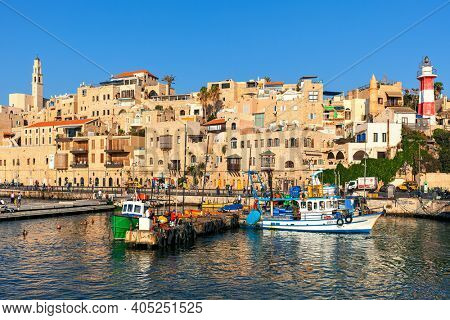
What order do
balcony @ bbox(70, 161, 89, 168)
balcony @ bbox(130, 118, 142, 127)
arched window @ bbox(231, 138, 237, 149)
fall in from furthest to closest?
1. balcony @ bbox(130, 118, 142, 127)
2. balcony @ bbox(70, 161, 89, 168)
3. arched window @ bbox(231, 138, 237, 149)

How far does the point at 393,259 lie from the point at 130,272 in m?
16.3

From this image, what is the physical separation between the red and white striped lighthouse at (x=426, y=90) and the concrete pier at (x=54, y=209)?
4758 cm

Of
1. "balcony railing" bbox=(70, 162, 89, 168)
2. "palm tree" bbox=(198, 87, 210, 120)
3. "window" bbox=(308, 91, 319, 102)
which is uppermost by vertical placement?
"palm tree" bbox=(198, 87, 210, 120)

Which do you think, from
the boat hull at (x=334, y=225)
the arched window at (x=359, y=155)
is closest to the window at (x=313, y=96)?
the arched window at (x=359, y=155)

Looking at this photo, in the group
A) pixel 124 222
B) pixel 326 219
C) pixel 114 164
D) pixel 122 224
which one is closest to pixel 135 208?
pixel 124 222

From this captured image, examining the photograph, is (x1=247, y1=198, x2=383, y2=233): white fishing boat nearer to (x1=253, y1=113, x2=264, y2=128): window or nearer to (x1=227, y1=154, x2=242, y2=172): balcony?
(x1=227, y1=154, x2=242, y2=172): balcony

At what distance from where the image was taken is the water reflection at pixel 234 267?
2414cm

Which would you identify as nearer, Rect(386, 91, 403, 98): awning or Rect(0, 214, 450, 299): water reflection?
Rect(0, 214, 450, 299): water reflection

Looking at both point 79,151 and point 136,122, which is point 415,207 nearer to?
point 136,122

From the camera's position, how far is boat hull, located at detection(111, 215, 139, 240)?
3703 cm

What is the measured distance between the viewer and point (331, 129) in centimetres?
7856

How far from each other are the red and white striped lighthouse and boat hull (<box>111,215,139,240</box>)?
5305 centimetres

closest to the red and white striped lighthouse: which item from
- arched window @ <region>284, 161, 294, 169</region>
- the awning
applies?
the awning
